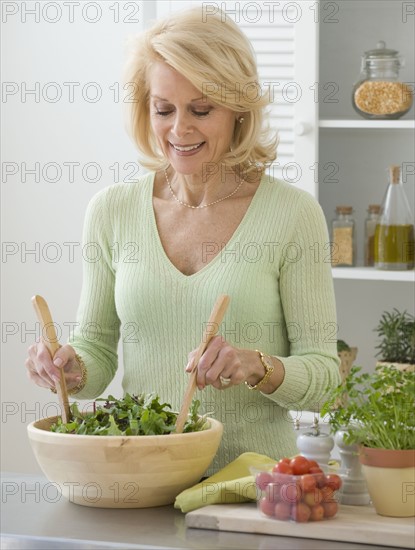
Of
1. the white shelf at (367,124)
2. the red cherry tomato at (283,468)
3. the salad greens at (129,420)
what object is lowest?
the red cherry tomato at (283,468)

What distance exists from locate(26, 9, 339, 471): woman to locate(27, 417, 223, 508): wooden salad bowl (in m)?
0.29

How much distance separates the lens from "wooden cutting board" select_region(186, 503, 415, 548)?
1331 mm

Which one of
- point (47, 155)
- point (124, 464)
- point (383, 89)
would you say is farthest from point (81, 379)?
point (47, 155)

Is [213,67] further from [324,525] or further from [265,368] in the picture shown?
[324,525]

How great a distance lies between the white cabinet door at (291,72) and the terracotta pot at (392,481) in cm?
147

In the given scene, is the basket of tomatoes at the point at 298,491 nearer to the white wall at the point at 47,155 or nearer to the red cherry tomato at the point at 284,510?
the red cherry tomato at the point at 284,510

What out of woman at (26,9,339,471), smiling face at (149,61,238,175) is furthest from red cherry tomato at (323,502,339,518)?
smiling face at (149,61,238,175)

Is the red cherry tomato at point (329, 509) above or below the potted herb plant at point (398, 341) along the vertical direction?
below

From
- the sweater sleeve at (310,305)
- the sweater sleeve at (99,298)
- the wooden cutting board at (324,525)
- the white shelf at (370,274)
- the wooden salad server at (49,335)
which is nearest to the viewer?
the wooden cutting board at (324,525)

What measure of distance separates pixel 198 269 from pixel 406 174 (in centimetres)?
133

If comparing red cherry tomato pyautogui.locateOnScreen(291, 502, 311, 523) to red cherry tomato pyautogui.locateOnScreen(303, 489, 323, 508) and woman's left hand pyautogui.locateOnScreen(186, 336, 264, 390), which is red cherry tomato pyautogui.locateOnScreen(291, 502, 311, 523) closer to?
red cherry tomato pyautogui.locateOnScreen(303, 489, 323, 508)

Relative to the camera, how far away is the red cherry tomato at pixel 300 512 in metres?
1.37

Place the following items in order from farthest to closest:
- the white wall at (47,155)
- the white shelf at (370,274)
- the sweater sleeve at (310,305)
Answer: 1. the white wall at (47,155)
2. the white shelf at (370,274)
3. the sweater sleeve at (310,305)

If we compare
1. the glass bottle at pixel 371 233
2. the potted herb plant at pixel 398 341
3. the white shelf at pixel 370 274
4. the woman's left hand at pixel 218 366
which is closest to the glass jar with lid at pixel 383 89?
the glass bottle at pixel 371 233
